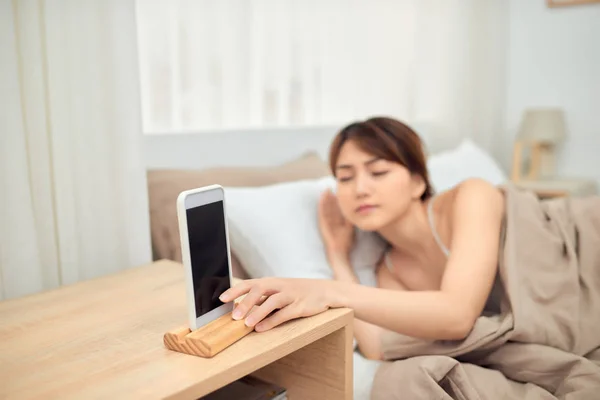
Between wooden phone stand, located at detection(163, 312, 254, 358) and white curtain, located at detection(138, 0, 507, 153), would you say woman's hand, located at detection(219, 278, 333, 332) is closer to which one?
wooden phone stand, located at detection(163, 312, 254, 358)

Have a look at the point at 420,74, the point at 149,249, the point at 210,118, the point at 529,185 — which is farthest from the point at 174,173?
the point at 529,185

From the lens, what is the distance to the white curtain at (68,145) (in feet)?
3.38

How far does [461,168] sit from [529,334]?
0.94m

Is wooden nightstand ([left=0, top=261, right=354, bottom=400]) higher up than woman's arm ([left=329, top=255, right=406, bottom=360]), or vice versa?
wooden nightstand ([left=0, top=261, right=354, bottom=400])

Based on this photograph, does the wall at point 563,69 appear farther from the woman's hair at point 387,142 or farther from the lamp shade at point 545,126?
the woman's hair at point 387,142

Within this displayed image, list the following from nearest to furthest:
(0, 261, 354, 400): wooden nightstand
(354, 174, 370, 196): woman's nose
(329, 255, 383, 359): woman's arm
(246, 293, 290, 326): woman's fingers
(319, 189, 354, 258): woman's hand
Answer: (0, 261, 354, 400): wooden nightstand
(246, 293, 290, 326): woman's fingers
(329, 255, 383, 359): woman's arm
(354, 174, 370, 196): woman's nose
(319, 189, 354, 258): woman's hand

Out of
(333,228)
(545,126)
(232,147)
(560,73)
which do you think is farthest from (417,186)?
(560,73)

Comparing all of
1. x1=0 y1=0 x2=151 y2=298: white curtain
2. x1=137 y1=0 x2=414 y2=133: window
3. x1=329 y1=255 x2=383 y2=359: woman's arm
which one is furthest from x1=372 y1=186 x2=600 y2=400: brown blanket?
x1=137 y1=0 x2=414 y2=133: window

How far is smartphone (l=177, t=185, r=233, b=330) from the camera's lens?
74cm

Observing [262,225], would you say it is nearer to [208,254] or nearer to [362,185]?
[362,185]

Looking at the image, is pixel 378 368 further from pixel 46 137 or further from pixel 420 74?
pixel 420 74

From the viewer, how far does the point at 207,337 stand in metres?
0.74

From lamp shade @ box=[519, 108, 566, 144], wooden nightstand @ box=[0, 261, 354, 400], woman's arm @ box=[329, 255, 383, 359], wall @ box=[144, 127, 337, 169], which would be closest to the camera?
wooden nightstand @ box=[0, 261, 354, 400]

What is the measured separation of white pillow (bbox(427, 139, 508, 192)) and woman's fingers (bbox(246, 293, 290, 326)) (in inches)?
40.1
